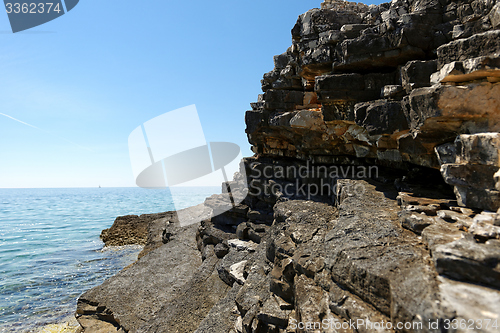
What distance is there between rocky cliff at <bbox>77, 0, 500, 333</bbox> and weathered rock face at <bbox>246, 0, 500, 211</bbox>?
0.11 feet

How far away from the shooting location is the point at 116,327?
33.1ft

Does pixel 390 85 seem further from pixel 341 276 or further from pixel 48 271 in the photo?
pixel 48 271

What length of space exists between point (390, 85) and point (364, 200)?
3.22 meters

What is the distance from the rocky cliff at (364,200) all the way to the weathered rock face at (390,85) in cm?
3

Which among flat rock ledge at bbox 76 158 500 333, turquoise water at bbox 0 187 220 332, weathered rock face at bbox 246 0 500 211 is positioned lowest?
turquoise water at bbox 0 187 220 332

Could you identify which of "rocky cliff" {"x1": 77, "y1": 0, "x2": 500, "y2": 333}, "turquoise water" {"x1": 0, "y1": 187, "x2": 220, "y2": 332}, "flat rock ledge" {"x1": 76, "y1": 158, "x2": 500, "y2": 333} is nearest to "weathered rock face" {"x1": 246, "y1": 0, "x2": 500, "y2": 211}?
"rocky cliff" {"x1": 77, "y1": 0, "x2": 500, "y2": 333}

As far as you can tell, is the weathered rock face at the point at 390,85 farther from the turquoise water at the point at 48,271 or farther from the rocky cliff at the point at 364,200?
the turquoise water at the point at 48,271

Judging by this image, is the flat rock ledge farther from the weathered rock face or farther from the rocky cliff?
the weathered rock face

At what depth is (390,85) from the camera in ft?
22.8

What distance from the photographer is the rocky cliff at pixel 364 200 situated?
128 inches

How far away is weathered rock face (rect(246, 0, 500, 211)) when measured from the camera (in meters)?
4.35

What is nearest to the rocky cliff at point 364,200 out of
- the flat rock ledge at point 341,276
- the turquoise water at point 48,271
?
the flat rock ledge at point 341,276

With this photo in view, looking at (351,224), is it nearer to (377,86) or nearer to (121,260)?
(377,86)

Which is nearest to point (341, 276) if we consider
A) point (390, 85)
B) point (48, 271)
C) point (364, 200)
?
point (364, 200)
